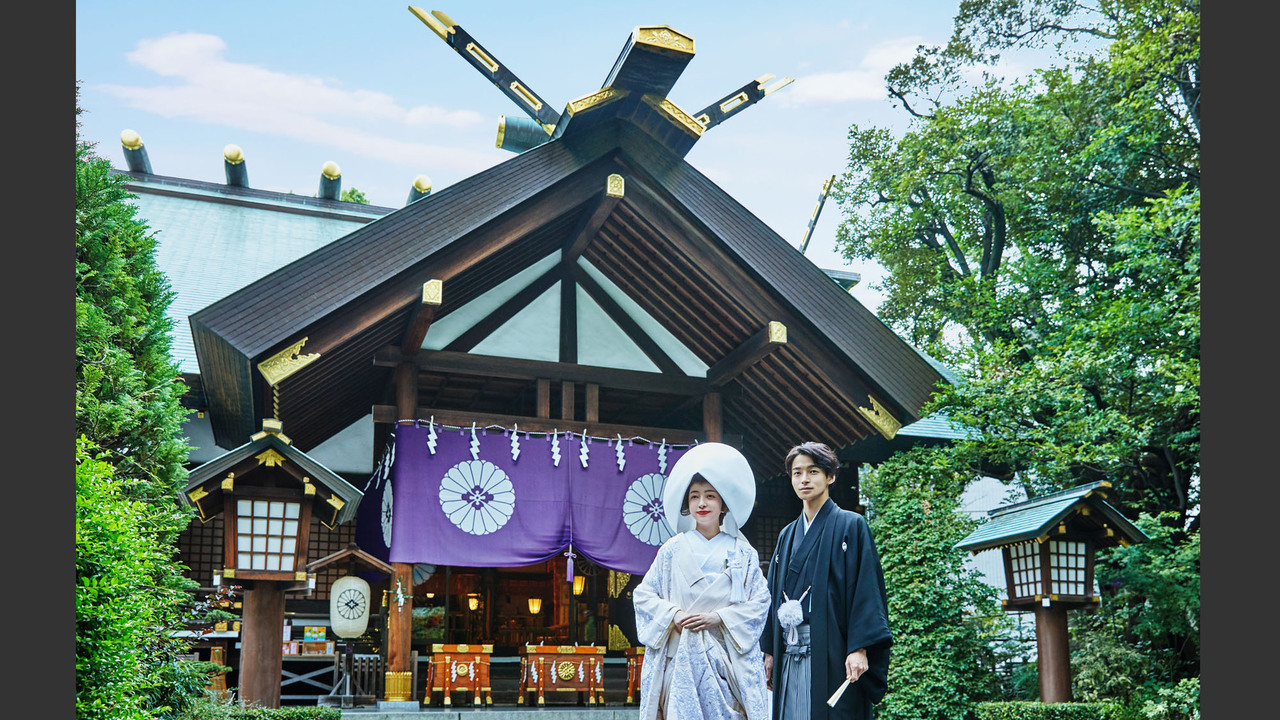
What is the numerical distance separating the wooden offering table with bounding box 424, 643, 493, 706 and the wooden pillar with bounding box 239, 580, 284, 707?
188 centimetres

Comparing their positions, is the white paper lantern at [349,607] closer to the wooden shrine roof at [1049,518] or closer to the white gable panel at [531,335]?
the white gable panel at [531,335]

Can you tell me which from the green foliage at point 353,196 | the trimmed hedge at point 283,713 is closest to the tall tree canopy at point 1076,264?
the trimmed hedge at point 283,713

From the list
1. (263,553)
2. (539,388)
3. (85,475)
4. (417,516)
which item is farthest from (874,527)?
(85,475)

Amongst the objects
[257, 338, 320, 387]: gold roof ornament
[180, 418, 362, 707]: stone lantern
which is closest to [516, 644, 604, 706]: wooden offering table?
[180, 418, 362, 707]: stone lantern

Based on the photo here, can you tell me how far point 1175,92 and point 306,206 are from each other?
13.9m

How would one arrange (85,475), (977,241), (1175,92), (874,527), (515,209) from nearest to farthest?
(85,475) → (515,209) → (874,527) → (1175,92) → (977,241)

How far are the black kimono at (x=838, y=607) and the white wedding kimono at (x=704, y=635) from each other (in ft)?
0.63

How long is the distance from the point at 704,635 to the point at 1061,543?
236 inches

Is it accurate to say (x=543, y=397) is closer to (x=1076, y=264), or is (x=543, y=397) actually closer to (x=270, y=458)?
(x=270, y=458)

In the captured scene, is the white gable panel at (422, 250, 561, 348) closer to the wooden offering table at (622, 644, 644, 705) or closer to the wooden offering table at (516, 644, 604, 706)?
the wooden offering table at (516, 644, 604, 706)

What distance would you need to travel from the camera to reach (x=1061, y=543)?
944 cm

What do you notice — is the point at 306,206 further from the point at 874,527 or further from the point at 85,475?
the point at 85,475

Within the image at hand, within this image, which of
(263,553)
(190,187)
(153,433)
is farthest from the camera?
(190,187)

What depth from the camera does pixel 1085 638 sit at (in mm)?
10797
